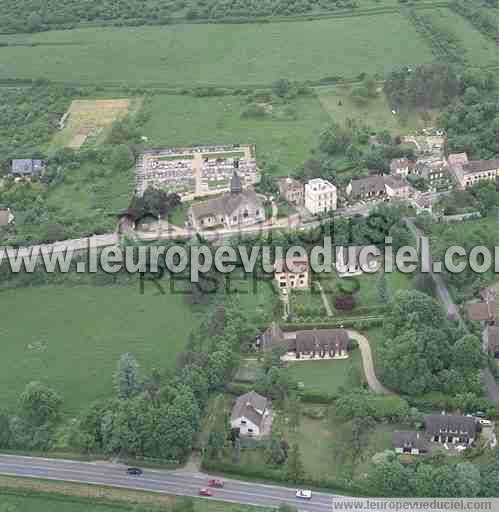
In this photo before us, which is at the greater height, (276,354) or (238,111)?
(276,354)

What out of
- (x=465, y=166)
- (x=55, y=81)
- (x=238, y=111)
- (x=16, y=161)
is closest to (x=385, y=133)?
(x=465, y=166)

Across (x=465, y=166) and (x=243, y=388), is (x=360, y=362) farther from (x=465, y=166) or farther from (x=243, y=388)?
(x=465, y=166)

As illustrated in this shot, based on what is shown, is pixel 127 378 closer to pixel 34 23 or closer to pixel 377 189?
pixel 377 189

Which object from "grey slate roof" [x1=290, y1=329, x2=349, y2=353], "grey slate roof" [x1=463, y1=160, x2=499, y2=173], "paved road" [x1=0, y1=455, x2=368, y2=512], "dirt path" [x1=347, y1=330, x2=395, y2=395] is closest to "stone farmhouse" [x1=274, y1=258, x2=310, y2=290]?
"dirt path" [x1=347, y1=330, x2=395, y2=395]

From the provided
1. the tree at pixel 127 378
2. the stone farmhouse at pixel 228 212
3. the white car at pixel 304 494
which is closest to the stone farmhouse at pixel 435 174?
the stone farmhouse at pixel 228 212

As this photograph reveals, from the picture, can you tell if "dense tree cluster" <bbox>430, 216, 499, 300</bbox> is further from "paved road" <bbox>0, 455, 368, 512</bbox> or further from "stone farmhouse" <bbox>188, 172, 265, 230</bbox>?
"paved road" <bbox>0, 455, 368, 512</bbox>

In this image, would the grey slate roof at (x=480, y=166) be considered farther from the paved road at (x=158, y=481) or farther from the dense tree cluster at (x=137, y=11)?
the dense tree cluster at (x=137, y=11)
